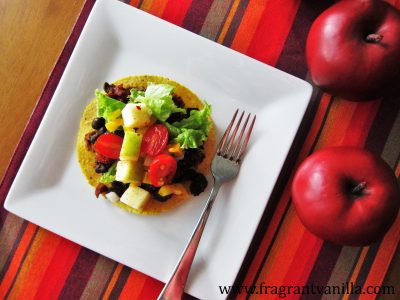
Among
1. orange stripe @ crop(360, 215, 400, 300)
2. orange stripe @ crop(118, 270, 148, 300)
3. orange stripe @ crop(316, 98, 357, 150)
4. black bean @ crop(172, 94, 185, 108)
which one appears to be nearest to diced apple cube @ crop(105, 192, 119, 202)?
orange stripe @ crop(118, 270, 148, 300)

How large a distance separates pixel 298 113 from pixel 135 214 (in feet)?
2.52

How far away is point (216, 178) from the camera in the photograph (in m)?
1.90

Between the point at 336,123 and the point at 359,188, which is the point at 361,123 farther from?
the point at 359,188

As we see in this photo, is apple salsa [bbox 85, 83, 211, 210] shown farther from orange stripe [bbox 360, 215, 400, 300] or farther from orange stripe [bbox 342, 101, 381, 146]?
orange stripe [bbox 360, 215, 400, 300]

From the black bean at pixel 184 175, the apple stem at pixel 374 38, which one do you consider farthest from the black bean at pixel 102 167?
the apple stem at pixel 374 38

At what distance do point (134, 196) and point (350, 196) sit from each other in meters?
0.80

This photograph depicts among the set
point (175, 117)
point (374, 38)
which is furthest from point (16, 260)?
point (374, 38)

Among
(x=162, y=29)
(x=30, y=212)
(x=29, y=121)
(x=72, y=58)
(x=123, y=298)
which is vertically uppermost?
(x=162, y=29)

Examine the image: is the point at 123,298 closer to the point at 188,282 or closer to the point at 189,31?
the point at 188,282

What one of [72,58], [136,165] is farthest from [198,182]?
[72,58]

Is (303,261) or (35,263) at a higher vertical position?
(303,261)

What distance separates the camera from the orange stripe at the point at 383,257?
193 cm

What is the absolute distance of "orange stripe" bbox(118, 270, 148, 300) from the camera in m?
1.96

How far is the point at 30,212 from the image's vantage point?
1.91 metres
